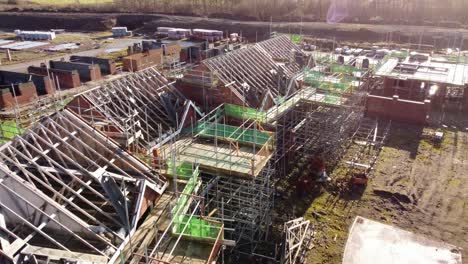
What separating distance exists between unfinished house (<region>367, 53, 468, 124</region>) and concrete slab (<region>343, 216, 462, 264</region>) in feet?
47.5

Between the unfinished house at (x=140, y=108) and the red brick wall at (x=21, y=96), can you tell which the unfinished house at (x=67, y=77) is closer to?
the red brick wall at (x=21, y=96)

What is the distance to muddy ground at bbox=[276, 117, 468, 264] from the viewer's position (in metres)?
17.7

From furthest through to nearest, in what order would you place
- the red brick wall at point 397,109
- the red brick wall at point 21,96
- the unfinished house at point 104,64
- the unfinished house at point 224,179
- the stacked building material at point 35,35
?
the stacked building material at point 35,35, the unfinished house at point 104,64, the red brick wall at point 21,96, the red brick wall at point 397,109, the unfinished house at point 224,179

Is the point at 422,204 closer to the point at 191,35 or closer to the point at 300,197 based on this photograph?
the point at 300,197

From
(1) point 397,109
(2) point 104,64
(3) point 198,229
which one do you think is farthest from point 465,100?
(2) point 104,64

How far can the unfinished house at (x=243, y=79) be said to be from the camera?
23.3 m

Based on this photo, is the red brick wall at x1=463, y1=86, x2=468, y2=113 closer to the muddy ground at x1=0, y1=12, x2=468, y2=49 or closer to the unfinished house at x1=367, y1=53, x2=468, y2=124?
the unfinished house at x1=367, y1=53, x2=468, y2=124

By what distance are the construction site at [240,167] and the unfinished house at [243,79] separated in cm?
11

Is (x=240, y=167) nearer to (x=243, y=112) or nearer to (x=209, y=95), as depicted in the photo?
(x=243, y=112)

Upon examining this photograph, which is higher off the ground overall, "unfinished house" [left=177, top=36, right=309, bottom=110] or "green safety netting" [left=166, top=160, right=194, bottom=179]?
"unfinished house" [left=177, top=36, right=309, bottom=110]

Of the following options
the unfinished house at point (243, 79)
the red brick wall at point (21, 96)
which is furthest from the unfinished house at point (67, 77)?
the unfinished house at point (243, 79)

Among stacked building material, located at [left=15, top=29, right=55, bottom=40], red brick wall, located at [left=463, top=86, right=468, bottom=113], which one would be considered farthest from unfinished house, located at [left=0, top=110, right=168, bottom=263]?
stacked building material, located at [left=15, top=29, right=55, bottom=40]

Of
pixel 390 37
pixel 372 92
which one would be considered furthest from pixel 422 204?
pixel 390 37

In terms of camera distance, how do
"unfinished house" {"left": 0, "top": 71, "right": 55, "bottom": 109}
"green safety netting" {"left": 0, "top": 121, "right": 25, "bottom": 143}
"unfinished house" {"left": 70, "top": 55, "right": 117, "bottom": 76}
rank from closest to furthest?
"green safety netting" {"left": 0, "top": 121, "right": 25, "bottom": 143}, "unfinished house" {"left": 0, "top": 71, "right": 55, "bottom": 109}, "unfinished house" {"left": 70, "top": 55, "right": 117, "bottom": 76}
